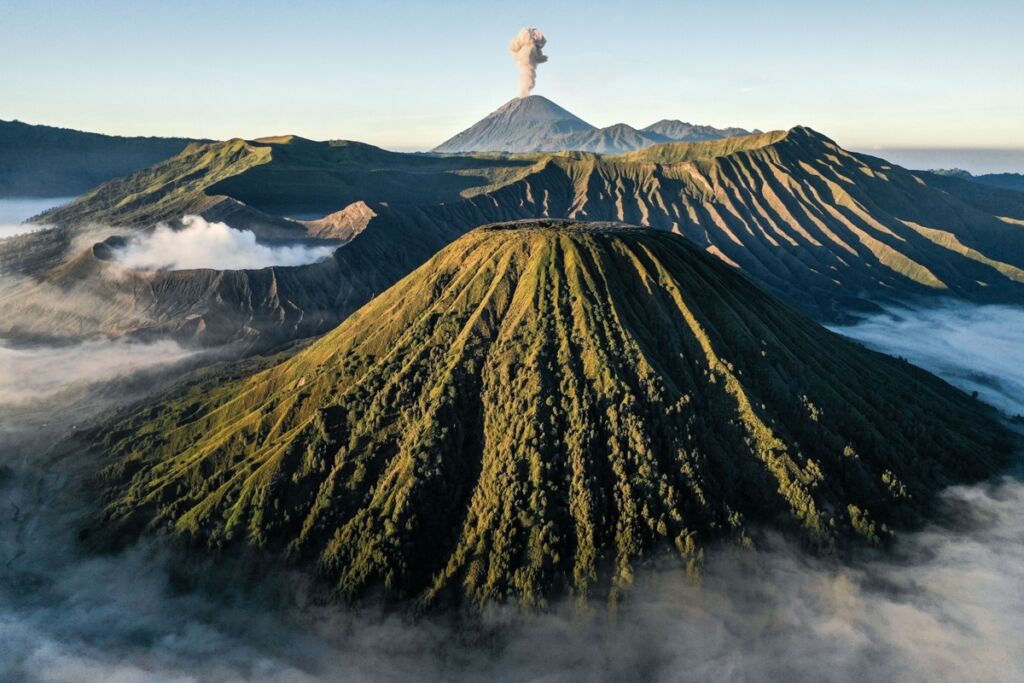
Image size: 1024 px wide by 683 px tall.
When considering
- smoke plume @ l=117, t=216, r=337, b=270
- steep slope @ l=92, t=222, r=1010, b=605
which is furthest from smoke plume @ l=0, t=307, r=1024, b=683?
smoke plume @ l=117, t=216, r=337, b=270

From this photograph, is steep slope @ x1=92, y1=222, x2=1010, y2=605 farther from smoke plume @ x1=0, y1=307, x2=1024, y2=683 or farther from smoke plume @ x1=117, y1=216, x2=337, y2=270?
smoke plume @ x1=117, y1=216, x2=337, y2=270

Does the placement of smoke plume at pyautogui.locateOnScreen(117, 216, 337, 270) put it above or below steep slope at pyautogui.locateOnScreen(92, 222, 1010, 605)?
above

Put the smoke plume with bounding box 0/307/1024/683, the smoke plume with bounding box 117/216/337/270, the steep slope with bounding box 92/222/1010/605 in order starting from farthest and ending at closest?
1. the smoke plume with bounding box 117/216/337/270
2. the steep slope with bounding box 92/222/1010/605
3. the smoke plume with bounding box 0/307/1024/683

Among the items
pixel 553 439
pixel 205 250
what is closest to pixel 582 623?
pixel 553 439

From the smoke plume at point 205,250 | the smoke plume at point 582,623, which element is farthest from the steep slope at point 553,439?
the smoke plume at point 205,250


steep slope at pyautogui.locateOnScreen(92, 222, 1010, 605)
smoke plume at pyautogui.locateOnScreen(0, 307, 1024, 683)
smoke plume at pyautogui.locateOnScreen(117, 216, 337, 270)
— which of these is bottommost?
smoke plume at pyautogui.locateOnScreen(0, 307, 1024, 683)

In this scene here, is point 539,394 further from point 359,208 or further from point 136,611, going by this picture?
point 359,208

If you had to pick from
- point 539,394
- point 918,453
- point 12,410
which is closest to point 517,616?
point 539,394
